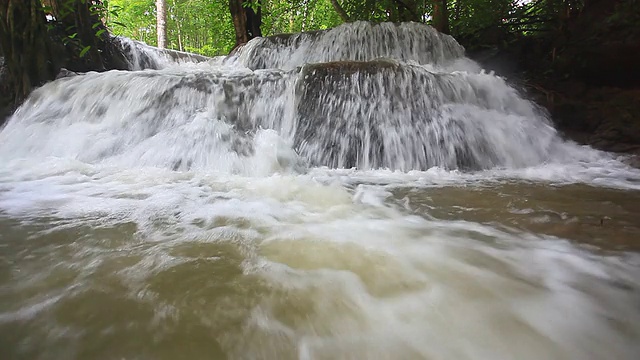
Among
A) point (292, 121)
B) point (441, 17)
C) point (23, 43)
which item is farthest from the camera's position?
point (441, 17)

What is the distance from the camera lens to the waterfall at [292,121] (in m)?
3.54

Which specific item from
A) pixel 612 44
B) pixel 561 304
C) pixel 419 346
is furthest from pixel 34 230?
pixel 612 44

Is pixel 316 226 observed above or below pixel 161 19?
below

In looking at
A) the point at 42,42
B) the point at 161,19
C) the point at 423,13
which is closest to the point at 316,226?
the point at 42,42

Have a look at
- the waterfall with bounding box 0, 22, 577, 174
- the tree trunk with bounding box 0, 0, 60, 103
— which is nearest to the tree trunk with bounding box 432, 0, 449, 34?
the waterfall with bounding box 0, 22, 577, 174

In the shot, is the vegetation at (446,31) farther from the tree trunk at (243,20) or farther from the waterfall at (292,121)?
the waterfall at (292,121)

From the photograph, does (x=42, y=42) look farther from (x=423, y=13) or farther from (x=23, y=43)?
(x=423, y=13)

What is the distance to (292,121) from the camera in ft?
13.1

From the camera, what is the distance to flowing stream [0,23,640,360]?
88 centimetres

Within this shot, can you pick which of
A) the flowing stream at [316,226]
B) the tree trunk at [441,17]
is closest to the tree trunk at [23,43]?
the flowing stream at [316,226]

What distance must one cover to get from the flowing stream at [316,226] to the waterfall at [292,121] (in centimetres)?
2

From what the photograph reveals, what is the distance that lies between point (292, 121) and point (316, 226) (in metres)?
2.52

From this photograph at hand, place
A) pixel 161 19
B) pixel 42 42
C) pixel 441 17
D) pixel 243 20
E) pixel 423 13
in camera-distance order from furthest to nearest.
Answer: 1. pixel 161 19
2. pixel 243 20
3. pixel 423 13
4. pixel 441 17
5. pixel 42 42

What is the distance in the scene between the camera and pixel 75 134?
3.99m
